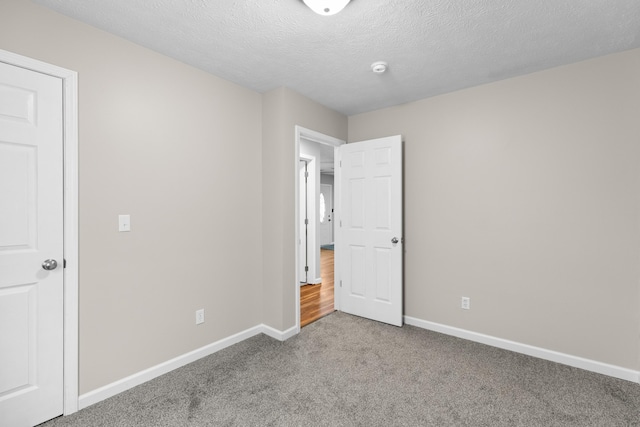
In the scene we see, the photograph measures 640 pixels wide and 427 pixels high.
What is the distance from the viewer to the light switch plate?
2125 mm

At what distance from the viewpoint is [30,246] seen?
70.2 inches

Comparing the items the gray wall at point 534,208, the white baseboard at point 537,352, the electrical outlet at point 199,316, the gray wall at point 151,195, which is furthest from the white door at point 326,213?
the electrical outlet at point 199,316

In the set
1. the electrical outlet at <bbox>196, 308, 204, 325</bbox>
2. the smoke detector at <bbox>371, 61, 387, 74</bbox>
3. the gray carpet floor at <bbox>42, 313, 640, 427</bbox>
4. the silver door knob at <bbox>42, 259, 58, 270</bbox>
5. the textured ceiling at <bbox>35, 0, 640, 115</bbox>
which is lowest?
the gray carpet floor at <bbox>42, 313, 640, 427</bbox>

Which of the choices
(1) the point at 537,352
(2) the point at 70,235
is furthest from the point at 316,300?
(2) the point at 70,235

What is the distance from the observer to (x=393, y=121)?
3.46 m

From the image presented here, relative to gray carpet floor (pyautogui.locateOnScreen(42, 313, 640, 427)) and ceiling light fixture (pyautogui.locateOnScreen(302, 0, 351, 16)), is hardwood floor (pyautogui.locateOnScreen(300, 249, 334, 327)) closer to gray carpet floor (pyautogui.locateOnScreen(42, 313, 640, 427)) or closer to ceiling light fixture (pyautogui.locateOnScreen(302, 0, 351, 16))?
gray carpet floor (pyautogui.locateOnScreen(42, 313, 640, 427))

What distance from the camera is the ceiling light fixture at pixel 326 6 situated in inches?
65.2

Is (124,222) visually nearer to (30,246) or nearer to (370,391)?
(30,246)

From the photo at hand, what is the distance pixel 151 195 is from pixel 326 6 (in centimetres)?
178

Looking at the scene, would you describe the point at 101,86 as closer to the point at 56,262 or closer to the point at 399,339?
the point at 56,262

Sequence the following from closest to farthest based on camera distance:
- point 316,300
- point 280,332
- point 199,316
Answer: point 199,316
point 280,332
point 316,300

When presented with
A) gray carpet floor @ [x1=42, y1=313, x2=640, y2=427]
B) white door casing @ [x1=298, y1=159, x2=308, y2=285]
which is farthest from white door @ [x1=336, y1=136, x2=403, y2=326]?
white door casing @ [x1=298, y1=159, x2=308, y2=285]

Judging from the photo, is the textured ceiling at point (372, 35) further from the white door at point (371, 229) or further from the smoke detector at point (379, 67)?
the white door at point (371, 229)

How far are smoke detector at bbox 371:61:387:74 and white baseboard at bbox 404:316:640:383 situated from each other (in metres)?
2.54
